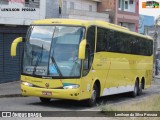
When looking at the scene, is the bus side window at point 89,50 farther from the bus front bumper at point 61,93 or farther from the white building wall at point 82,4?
the white building wall at point 82,4

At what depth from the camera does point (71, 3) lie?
43688 mm

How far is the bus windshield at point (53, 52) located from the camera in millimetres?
15875

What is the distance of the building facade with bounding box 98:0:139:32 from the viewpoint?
4975 centimetres

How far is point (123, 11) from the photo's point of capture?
52.7 meters

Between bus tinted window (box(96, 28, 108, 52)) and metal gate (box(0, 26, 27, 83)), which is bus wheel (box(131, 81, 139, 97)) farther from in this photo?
metal gate (box(0, 26, 27, 83))

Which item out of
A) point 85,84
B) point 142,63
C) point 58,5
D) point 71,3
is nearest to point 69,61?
point 85,84

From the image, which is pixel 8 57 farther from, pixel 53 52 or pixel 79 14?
pixel 79 14

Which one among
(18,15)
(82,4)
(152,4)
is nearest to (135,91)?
(18,15)

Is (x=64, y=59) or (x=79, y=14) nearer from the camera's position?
(x=64, y=59)

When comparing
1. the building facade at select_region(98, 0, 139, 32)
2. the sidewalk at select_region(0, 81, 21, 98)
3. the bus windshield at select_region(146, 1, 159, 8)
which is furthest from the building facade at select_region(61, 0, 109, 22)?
the sidewalk at select_region(0, 81, 21, 98)

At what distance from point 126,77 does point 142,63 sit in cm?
360

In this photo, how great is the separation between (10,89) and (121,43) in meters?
6.22

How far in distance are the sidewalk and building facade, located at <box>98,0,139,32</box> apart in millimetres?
25334

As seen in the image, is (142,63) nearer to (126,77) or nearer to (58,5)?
(126,77)
